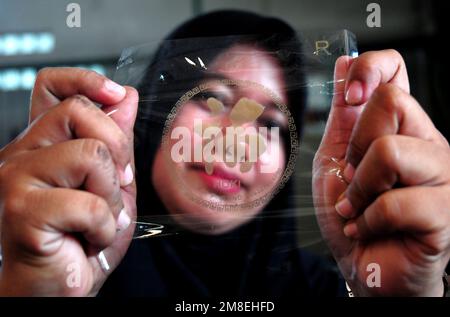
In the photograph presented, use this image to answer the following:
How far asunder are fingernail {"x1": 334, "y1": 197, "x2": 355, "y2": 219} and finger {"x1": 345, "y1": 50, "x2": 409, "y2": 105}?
81 millimetres

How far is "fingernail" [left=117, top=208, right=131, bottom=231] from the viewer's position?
344 mm

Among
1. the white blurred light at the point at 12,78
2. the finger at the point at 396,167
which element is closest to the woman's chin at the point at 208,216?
the finger at the point at 396,167

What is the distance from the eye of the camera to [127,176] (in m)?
0.35

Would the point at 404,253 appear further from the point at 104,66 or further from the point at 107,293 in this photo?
the point at 104,66

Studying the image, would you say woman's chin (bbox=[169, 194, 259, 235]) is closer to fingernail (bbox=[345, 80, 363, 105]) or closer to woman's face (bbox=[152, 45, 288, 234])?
woman's face (bbox=[152, 45, 288, 234])

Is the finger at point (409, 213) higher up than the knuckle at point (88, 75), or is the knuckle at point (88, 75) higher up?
the knuckle at point (88, 75)

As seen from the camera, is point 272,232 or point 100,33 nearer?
point 272,232

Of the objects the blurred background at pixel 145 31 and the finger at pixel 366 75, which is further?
the blurred background at pixel 145 31

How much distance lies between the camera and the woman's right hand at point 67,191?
1.01 ft

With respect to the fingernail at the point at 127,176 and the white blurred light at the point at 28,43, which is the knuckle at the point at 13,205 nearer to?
the fingernail at the point at 127,176

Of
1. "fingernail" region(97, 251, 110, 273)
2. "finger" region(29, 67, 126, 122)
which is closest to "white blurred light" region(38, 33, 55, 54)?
"finger" region(29, 67, 126, 122)
